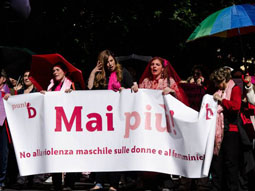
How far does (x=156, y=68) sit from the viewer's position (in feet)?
22.4

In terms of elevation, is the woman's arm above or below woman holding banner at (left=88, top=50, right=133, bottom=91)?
below

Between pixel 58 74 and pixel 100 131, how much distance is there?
1078 mm

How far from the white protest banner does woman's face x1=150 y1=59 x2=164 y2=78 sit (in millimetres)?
319

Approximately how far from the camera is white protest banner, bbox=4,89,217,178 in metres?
6.52

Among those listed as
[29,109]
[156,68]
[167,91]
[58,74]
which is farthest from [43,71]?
[167,91]

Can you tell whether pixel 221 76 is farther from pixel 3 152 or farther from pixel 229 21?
pixel 3 152

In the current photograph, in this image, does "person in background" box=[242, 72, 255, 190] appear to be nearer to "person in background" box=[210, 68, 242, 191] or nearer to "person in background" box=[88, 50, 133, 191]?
"person in background" box=[210, 68, 242, 191]

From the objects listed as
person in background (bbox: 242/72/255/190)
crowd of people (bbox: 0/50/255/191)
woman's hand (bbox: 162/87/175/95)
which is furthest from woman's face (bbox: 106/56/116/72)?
person in background (bbox: 242/72/255/190)

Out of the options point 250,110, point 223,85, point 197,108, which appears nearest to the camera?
point 223,85

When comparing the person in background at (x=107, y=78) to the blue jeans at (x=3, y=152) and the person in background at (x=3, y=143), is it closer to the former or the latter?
the person in background at (x=3, y=143)

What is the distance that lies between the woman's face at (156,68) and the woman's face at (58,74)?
4.26 feet

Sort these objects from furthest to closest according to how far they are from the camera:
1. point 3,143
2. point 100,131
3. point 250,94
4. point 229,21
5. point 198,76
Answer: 1. point 198,76
2. point 229,21
3. point 3,143
4. point 250,94
5. point 100,131

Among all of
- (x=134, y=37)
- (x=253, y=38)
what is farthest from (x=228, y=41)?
(x=134, y=37)

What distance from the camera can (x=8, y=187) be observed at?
27.4 ft
